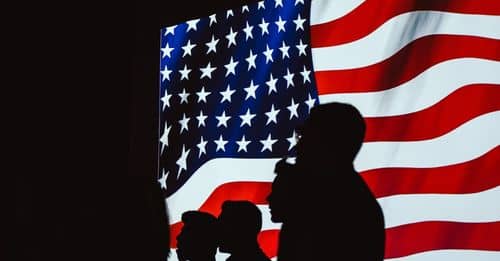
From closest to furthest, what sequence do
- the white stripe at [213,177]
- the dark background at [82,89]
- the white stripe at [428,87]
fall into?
the white stripe at [428,87] → the white stripe at [213,177] → the dark background at [82,89]

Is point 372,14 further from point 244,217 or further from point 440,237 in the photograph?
point 244,217

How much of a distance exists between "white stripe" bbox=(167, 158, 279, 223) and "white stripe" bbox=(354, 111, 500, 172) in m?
0.54

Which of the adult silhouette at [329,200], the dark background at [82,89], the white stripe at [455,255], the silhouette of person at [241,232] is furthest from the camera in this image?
the dark background at [82,89]

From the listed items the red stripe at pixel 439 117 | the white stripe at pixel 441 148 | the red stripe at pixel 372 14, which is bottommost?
the white stripe at pixel 441 148

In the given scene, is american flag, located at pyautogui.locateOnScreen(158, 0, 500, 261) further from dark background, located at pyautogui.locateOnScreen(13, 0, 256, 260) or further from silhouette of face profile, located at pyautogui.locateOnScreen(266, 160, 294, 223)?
silhouette of face profile, located at pyautogui.locateOnScreen(266, 160, 294, 223)

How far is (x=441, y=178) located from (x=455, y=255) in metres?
0.31

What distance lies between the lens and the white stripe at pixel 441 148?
9.42 feet

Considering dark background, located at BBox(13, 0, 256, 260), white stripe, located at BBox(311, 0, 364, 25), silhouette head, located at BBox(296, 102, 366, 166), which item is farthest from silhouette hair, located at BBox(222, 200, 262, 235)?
dark background, located at BBox(13, 0, 256, 260)

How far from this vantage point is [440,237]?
2906 millimetres

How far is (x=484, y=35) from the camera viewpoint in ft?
9.72

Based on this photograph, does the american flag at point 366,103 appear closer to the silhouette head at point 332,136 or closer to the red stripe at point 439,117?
the red stripe at point 439,117

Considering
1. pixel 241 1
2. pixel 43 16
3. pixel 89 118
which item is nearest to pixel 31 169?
pixel 89 118

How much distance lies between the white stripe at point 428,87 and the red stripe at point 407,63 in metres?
0.02

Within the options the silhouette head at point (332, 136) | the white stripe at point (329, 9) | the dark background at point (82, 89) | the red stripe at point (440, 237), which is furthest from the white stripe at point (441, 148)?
the dark background at point (82, 89)
